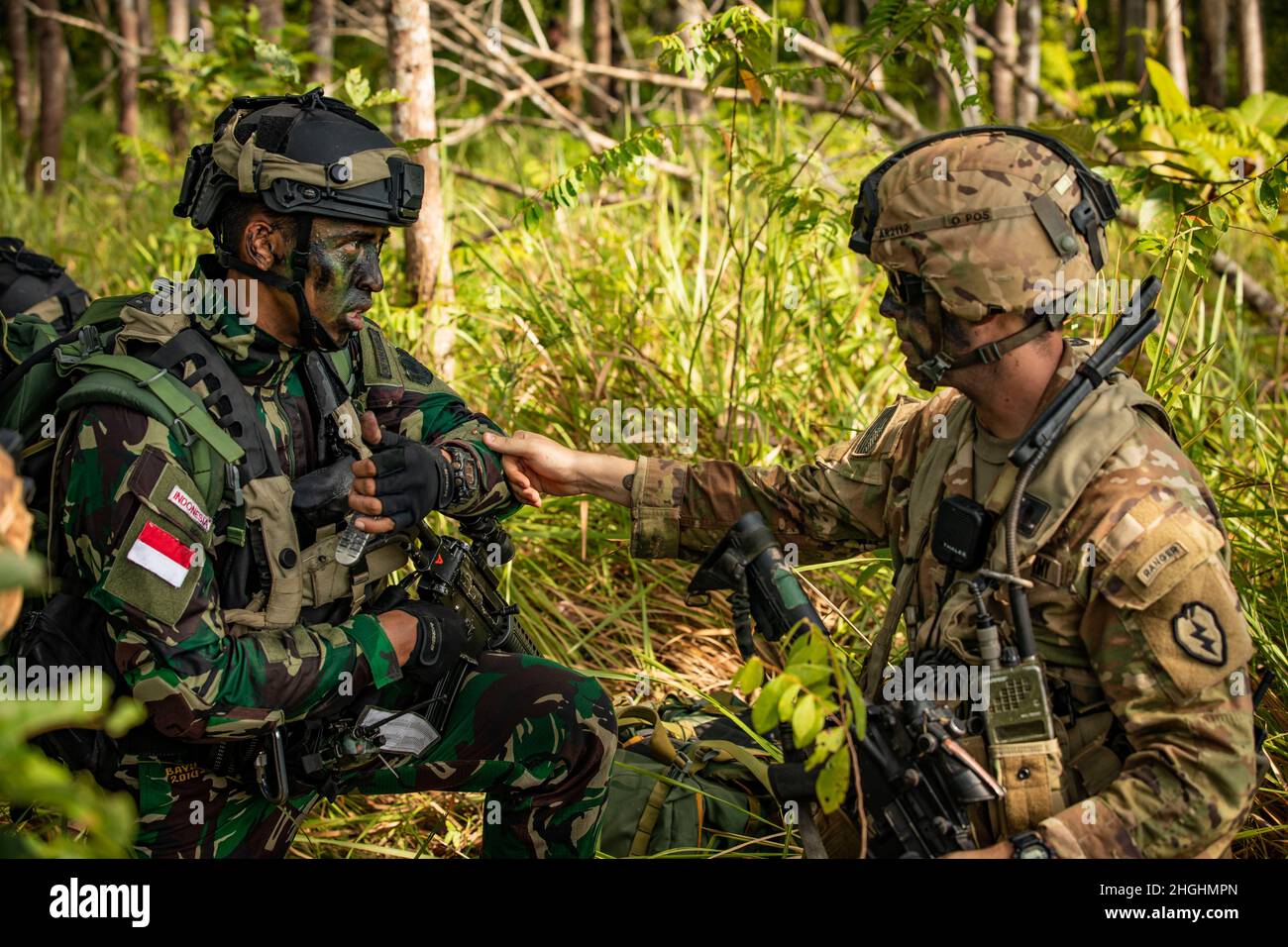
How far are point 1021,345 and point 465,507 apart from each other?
1.44 metres

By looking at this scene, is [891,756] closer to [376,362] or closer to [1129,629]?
[1129,629]

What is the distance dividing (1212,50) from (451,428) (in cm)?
714

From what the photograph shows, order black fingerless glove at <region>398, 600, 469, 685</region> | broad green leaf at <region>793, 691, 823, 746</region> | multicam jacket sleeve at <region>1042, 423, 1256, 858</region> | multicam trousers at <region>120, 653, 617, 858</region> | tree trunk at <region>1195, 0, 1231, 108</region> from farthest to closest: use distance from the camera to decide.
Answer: tree trunk at <region>1195, 0, 1231, 108</region>
multicam trousers at <region>120, 653, 617, 858</region>
black fingerless glove at <region>398, 600, 469, 685</region>
multicam jacket sleeve at <region>1042, 423, 1256, 858</region>
broad green leaf at <region>793, 691, 823, 746</region>

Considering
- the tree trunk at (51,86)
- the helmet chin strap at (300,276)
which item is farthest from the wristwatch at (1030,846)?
the tree trunk at (51,86)

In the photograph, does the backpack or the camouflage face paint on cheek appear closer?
the backpack

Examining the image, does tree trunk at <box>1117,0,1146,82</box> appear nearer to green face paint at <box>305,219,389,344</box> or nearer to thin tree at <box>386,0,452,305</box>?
thin tree at <box>386,0,452,305</box>

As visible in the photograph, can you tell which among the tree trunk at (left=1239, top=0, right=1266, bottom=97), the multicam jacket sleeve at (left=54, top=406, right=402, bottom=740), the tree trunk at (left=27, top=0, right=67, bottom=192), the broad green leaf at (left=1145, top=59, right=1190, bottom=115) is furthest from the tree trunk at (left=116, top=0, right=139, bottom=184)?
the tree trunk at (left=1239, top=0, right=1266, bottom=97)

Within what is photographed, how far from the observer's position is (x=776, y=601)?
2.37 m

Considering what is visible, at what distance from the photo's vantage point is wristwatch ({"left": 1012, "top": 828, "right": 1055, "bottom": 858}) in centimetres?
212

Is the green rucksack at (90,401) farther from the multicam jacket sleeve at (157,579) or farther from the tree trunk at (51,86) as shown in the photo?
the tree trunk at (51,86)

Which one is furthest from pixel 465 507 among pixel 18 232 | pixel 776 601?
pixel 18 232

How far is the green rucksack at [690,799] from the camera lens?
3119mm

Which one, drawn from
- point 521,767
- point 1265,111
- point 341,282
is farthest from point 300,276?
point 1265,111

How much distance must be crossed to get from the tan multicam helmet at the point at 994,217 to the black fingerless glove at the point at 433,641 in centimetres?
138
